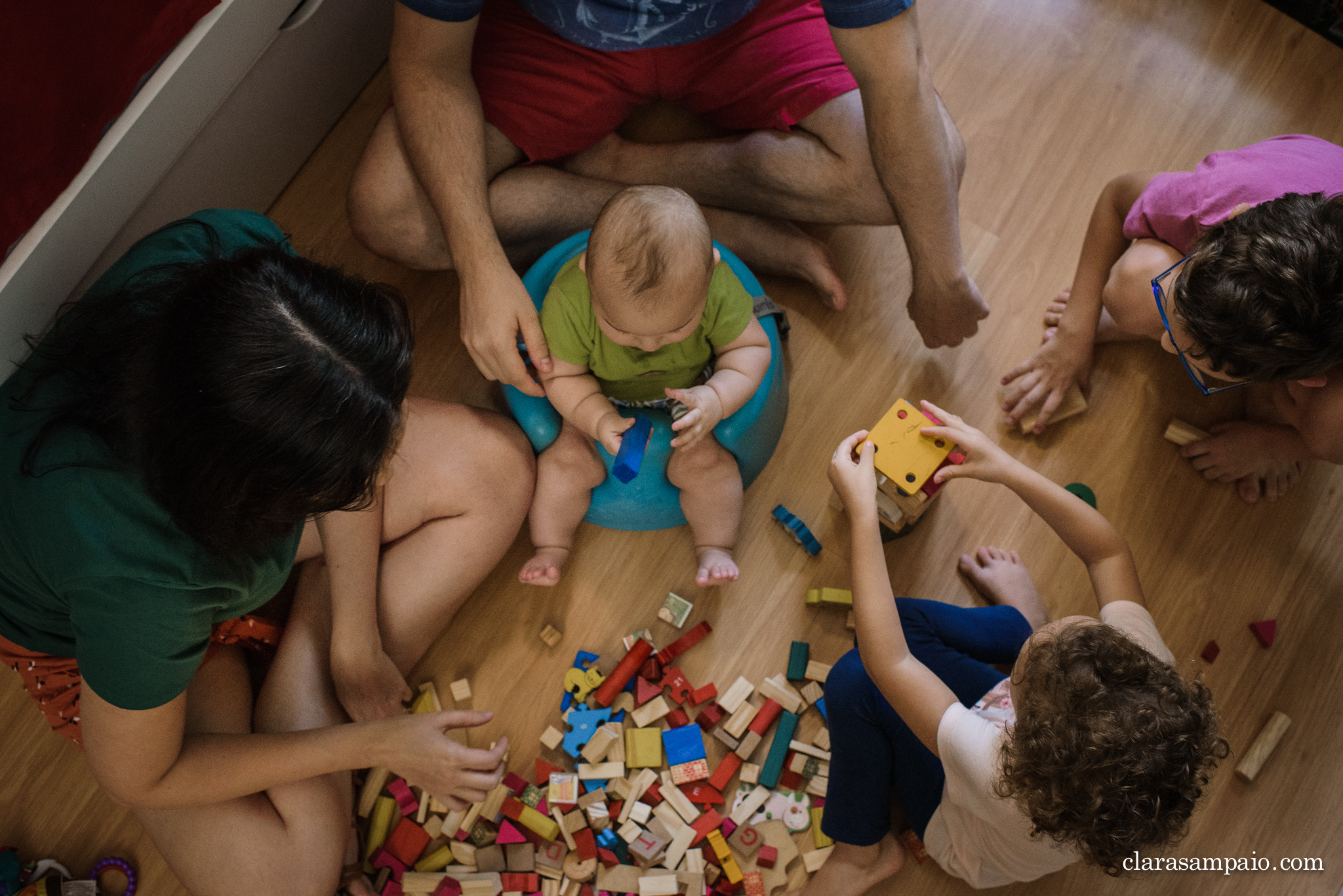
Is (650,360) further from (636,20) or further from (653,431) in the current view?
(636,20)

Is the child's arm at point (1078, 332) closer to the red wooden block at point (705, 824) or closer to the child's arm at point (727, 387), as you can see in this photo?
the child's arm at point (727, 387)

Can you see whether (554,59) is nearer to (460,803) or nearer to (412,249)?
(412,249)

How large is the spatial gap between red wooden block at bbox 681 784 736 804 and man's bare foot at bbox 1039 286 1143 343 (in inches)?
33.0

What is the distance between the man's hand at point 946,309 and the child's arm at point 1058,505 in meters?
0.20

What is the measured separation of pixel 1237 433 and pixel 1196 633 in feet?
0.99

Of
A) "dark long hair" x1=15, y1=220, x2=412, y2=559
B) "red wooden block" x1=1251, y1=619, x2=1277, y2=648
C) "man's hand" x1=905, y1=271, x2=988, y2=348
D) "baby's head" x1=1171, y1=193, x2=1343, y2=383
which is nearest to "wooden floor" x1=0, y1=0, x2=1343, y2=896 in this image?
"red wooden block" x1=1251, y1=619, x2=1277, y2=648

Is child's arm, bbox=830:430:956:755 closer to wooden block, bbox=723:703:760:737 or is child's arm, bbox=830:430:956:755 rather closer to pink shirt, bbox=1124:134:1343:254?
wooden block, bbox=723:703:760:737

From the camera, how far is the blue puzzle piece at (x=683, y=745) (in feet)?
4.11

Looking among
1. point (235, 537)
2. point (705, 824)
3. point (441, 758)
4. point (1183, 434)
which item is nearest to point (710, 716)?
point (705, 824)

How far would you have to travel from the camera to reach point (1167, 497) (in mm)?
1382

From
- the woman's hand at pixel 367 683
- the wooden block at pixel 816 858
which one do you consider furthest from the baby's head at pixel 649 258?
the wooden block at pixel 816 858

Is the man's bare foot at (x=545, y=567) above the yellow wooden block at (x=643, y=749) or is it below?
above

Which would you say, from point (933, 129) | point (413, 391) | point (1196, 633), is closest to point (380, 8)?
point (413, 391)

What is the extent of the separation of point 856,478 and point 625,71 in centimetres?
63
